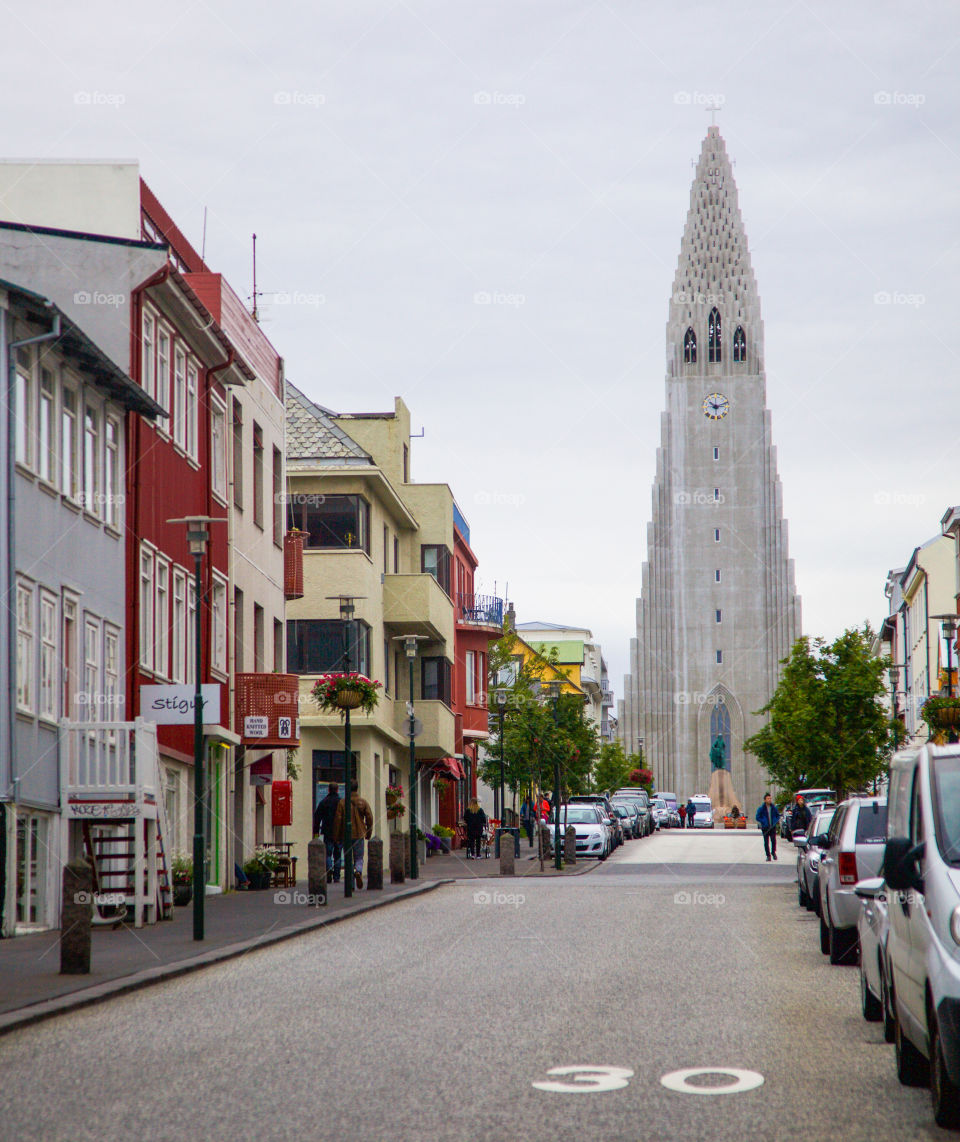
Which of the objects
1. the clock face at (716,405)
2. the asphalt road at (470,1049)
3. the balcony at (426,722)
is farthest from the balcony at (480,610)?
the clock face at (716,405)

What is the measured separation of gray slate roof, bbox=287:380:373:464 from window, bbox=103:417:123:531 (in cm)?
2191

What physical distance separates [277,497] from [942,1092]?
3286 centimetres

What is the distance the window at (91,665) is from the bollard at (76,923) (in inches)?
372

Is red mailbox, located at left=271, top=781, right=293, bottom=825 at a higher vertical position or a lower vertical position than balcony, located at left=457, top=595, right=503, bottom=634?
lower

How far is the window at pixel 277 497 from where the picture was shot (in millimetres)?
39906

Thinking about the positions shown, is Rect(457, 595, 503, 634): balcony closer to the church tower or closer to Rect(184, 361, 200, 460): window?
Rect(184, 361, 200, 460): window

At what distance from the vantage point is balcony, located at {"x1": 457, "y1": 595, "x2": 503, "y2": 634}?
64250 millimetres

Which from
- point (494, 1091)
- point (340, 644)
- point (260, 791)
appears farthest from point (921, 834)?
point (340, 644)

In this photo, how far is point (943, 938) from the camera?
809 centimetres

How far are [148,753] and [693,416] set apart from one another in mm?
123862

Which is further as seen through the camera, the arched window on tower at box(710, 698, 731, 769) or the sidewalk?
the arched window on tower at box(710, 698, 731, 769)

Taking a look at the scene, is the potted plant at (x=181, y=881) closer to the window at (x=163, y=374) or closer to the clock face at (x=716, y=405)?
the window at (x=163, y=374)

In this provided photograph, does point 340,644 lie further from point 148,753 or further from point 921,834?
point 921,834

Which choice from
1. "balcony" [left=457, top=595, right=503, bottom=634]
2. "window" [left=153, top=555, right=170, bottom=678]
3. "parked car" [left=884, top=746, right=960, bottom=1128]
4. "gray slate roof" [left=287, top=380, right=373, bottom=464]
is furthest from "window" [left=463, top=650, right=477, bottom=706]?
"parked car" [left=884, top=746, right=960, bottom=1128]
